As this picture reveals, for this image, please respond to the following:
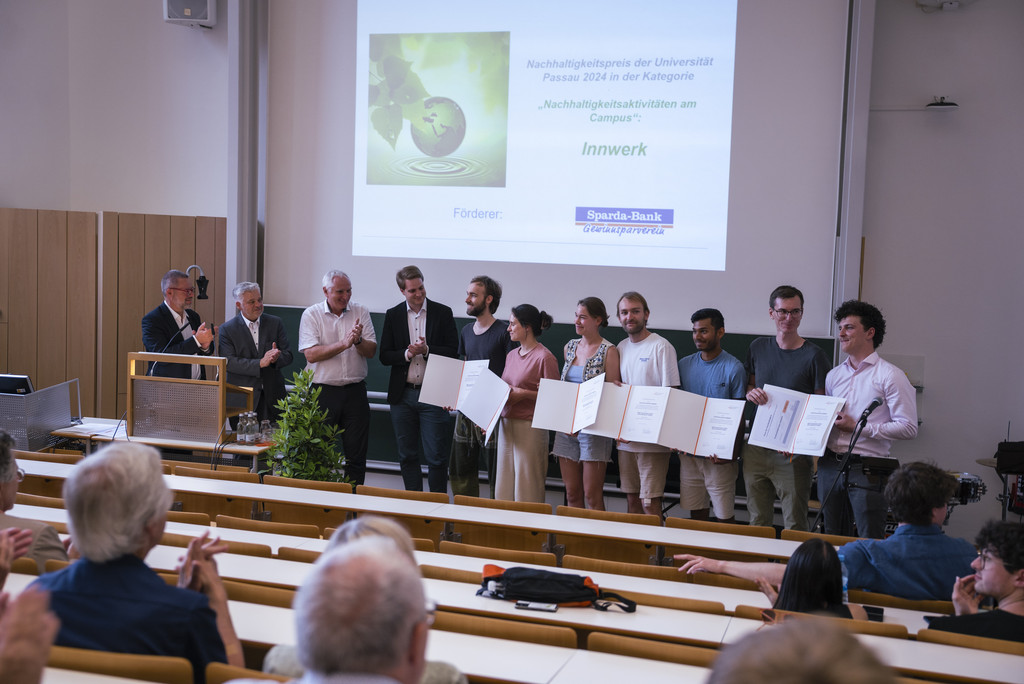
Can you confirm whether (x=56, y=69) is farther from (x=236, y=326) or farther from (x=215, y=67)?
(x=236, y=326)

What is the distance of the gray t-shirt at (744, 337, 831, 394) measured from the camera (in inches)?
208

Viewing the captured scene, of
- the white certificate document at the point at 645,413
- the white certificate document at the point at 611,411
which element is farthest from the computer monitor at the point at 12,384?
the white certificate document at the point at 645,413

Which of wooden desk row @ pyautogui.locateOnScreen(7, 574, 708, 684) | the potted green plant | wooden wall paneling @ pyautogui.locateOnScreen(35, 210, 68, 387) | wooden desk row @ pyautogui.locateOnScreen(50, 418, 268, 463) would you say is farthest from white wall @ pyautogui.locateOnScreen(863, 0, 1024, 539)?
wooden wall paneling @ pyautogui.locateOnScreen(35, 210, 68, 387)

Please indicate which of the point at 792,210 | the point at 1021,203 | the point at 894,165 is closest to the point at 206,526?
the point at 792,210

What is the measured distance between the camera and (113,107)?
348 inches

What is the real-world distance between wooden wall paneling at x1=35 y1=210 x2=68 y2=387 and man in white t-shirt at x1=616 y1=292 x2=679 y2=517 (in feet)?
18.8

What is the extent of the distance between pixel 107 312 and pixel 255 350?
249cm

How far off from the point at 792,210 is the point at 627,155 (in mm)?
1480

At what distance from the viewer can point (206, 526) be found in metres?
4.07

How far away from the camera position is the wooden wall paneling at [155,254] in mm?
8117

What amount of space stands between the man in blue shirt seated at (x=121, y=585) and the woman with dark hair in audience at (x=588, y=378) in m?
3.83

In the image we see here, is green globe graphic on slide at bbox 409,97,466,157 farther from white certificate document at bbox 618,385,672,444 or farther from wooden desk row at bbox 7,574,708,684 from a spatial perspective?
wooden desk row at bbox 7,574,708,684

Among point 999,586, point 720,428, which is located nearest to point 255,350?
point 720,428

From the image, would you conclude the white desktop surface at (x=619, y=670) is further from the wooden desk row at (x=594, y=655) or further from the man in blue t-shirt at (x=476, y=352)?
the man in blue t-shirt at (x=476, y=352)
